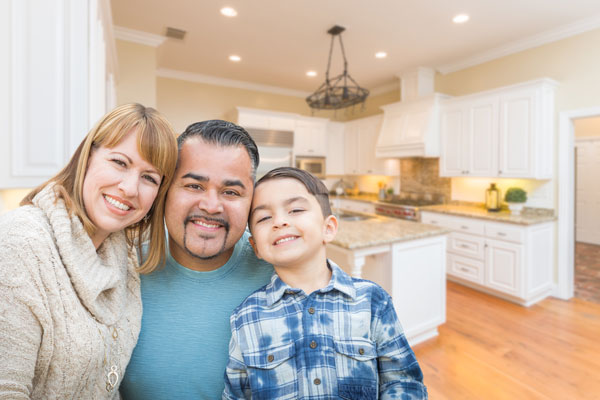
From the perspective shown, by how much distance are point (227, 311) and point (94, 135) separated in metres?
0.58

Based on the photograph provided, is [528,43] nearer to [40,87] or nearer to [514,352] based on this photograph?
[514,352]

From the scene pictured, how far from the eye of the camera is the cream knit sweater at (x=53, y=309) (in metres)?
0.56

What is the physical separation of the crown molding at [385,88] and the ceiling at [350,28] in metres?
0.80

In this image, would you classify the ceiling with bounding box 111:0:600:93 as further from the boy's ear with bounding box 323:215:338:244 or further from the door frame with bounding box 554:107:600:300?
the boy's ear with bounding box 323:215:338:244

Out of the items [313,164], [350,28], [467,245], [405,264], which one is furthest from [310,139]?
[405,264]

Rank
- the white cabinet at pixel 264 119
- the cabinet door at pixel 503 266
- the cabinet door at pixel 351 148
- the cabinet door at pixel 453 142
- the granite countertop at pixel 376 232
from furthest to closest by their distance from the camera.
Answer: the cabinet door at pixel 351 148 < the white cabinet at pixel 264 119 < the cabinet door at pixel 453 142 < the cabinet door at pixel 503 266 < the granite countertop at pixel 376 232

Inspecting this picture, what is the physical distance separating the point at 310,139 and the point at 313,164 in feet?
1.54

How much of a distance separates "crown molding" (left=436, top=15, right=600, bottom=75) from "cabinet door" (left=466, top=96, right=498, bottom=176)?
65cm

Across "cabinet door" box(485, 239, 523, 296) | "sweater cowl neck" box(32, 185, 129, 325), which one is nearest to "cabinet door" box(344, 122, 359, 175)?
"cabinet door" box(485, 239, 523, 296)

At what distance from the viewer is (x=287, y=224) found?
0.89 m

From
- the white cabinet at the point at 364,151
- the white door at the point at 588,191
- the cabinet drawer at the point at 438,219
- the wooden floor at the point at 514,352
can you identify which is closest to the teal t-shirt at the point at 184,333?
the wooden floor at the point at 514,352

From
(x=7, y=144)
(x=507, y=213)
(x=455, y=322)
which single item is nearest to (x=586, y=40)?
(x=507, y=213)

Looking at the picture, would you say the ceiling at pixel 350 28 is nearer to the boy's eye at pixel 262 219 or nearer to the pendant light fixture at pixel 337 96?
the pendant light fixture at pixel 337 96

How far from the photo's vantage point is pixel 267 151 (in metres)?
5.35
